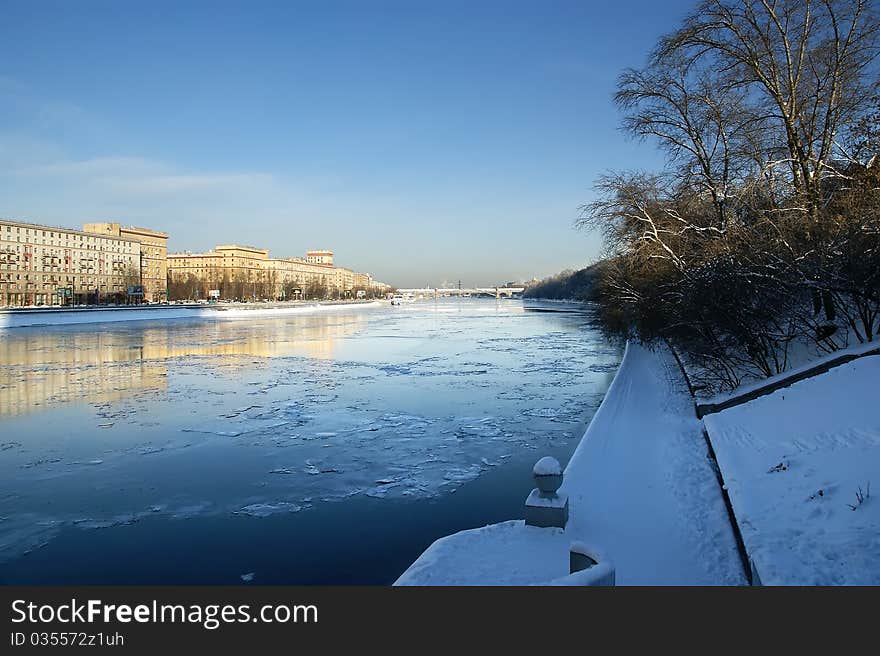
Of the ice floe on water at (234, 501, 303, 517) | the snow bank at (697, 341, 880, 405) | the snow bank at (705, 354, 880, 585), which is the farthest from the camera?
the snow bank at (697, 341, 880, 405)

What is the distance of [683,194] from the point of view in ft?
61.5

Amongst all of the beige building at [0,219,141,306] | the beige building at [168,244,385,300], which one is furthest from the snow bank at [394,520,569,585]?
the beige building at [168,244,385,300]

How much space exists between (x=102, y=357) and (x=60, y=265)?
8436cm

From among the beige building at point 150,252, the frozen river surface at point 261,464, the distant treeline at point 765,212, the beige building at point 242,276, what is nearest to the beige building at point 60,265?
the beige building at point 150,252

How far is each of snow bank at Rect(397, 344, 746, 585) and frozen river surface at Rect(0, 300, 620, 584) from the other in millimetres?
736

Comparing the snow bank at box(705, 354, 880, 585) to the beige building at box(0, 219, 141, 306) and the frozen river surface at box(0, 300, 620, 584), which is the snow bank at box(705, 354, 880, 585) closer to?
the frozen river surface at box(0, 300, 620, 584)

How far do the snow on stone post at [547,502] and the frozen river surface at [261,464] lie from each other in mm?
979

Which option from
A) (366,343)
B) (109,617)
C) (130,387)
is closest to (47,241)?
(366,343)

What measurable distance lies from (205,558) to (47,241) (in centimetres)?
10876

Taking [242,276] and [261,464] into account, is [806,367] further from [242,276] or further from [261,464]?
[242,276]

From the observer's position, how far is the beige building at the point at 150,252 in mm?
115562

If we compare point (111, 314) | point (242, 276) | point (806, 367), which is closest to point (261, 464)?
point (806, 367)

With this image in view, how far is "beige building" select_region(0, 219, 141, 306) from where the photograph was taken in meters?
86.0

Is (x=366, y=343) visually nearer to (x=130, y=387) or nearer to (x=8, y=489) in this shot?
(x=130, y=387)
